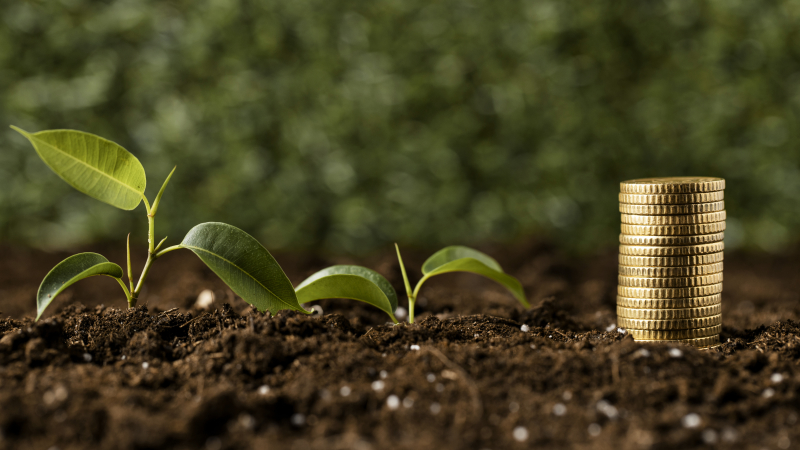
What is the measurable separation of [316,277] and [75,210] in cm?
220

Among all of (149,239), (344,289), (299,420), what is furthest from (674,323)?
(149,239)

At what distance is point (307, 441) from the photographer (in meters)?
0.82

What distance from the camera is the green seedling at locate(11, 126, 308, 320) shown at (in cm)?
110

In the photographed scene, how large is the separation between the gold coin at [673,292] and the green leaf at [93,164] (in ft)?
3.25

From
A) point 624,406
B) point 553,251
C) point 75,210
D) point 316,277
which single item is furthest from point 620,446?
point 75,210

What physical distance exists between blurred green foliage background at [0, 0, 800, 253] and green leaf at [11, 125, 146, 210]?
167cm

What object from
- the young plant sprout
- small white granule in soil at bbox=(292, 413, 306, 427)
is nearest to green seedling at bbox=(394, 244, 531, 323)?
the young plant sprout

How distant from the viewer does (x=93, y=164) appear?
1.12 m

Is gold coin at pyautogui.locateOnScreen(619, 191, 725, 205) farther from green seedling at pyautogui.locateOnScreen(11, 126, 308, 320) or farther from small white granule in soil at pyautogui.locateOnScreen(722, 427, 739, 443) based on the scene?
green seedling at pyautogui.locateOnScreen(11, 126, 308, 320)

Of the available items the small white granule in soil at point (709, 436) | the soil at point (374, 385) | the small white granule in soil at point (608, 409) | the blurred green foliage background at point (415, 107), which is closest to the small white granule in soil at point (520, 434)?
the soil at point (374, 385)

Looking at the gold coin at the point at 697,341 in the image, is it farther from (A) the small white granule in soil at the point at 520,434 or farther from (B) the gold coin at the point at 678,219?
(A) the small white granule in soil at the point at 520,434

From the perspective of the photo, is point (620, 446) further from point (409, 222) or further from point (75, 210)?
point (75, 210)

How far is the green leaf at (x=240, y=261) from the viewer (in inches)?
44.5

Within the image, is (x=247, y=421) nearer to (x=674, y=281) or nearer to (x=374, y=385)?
(x=374, y=385)
